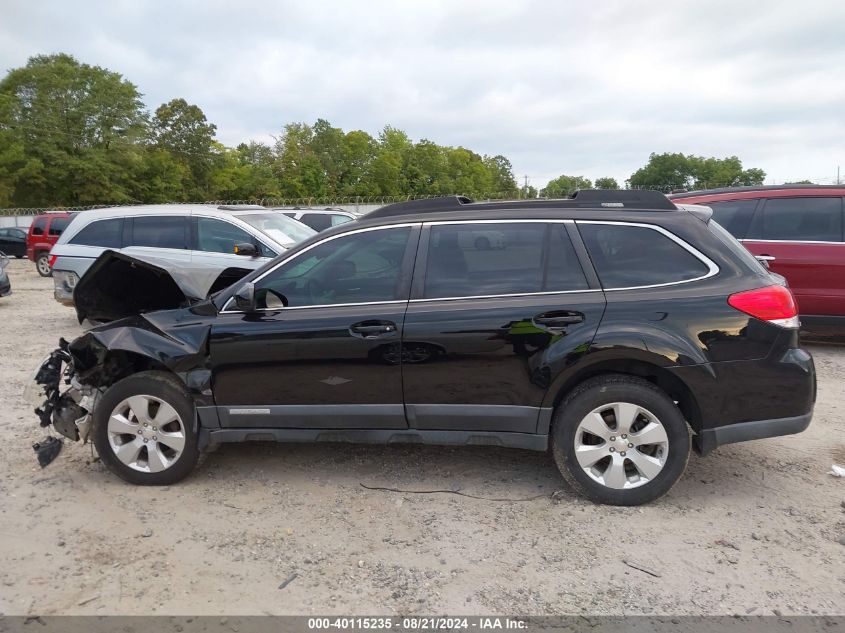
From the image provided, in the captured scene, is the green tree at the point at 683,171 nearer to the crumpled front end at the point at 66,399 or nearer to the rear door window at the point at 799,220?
the rear door window at the point at 799,220

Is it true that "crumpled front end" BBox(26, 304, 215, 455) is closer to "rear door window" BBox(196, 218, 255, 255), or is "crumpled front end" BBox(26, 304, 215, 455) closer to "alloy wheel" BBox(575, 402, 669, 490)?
"alloy wheel" BBox(575, 402, 669, 490)

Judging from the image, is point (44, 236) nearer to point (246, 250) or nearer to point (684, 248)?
point (246, 250)

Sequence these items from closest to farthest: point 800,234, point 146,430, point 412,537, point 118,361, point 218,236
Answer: point 412,537 < point 146,430 < point 118,361 < point 800,234 < point 218,236

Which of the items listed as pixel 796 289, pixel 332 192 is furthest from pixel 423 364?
pixel 332 192

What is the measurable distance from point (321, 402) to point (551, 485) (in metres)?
1.53

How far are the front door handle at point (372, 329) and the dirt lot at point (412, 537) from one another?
1.01 meters

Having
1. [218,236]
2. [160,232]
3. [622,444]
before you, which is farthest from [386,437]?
[160,232]

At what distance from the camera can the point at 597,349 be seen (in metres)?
3.51

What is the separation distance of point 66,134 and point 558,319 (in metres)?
61.7

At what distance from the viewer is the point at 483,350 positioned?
3.64 metres

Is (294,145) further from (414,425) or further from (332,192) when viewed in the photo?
(414,425)

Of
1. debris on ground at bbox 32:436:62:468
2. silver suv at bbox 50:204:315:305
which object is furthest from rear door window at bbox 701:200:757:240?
debris on ground at bbox 32:436:62:468

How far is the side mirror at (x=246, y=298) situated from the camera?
12.6 ft

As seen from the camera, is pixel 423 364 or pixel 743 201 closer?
pixel 423 364
